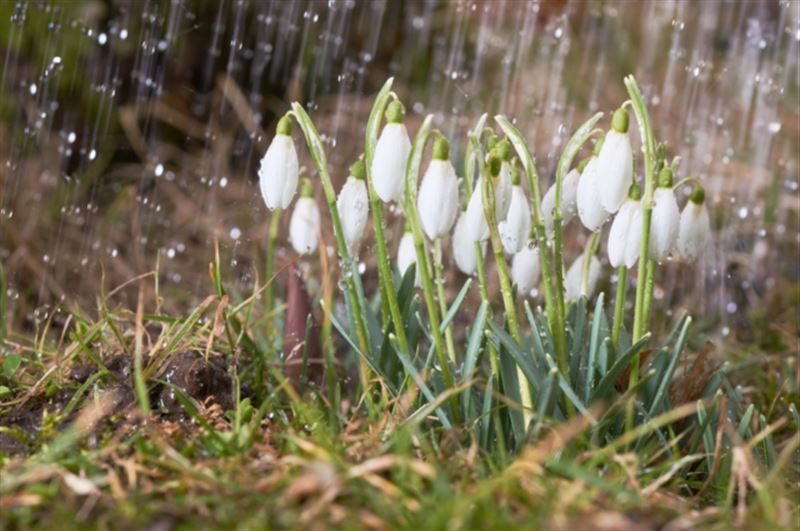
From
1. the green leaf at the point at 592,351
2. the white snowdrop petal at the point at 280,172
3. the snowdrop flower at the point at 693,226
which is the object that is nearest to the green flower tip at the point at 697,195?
the snowdrop flower at the point at 693,226

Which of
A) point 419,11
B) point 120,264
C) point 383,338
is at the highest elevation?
point 419,11

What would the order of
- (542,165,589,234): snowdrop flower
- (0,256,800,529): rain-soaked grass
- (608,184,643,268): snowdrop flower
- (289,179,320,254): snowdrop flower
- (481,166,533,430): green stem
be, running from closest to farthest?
(0,256,800,529): rain-soaked grass < (481,166,533,430): green stem < (608,184,643,268): snowdrop flower < (542,165,589,234): snowdrop flower < (289,179,320,254): snowdrop flower

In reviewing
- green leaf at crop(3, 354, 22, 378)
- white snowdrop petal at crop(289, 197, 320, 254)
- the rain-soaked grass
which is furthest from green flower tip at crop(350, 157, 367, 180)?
green leaf at crop(3, 354, 22, 378)

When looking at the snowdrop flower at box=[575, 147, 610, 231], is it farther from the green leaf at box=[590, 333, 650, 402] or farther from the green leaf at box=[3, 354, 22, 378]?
the green leaf at box=[3, 354, 22, 378]

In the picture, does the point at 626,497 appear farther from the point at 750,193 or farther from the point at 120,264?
the point at 750,193

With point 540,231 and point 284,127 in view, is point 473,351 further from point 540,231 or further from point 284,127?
point 284,127

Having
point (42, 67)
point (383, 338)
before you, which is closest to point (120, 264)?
point (42, 67)
